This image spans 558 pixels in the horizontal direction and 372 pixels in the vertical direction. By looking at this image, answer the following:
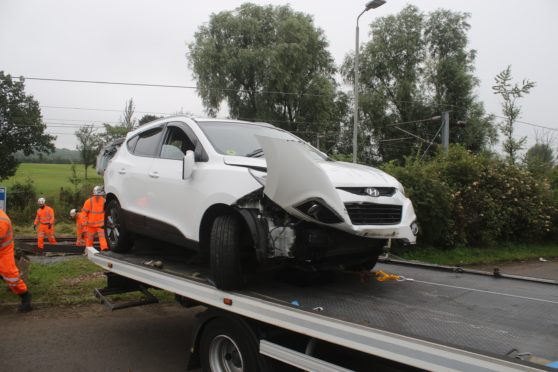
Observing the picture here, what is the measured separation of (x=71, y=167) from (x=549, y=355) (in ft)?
114

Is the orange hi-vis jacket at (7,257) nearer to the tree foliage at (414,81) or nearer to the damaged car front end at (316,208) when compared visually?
the damaged car front end at (316,208)

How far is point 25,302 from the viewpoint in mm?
6727

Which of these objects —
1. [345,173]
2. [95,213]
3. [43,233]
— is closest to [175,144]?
[345,173]

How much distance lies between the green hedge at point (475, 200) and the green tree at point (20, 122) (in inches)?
1691

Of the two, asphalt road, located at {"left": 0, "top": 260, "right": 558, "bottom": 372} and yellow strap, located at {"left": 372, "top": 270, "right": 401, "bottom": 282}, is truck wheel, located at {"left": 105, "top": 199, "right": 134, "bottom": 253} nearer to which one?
asphalt road, located at {"left": 0, "top": 260, "right": 558, "bottom": 372}

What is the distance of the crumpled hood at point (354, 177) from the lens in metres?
3.78

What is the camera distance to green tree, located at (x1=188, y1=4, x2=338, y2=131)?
29984 mm

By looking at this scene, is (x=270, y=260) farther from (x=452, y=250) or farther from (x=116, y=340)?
(x=452, y=250)

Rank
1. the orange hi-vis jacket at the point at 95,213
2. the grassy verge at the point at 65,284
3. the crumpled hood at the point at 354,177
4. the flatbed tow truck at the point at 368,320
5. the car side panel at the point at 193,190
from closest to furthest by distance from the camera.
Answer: the flatbed tow truck at the point at 368,320, the crumpled hood at the point at 354,177, the car side panel at the point at 193,190, the grassy verge at the point at 65,284, the orange hi-vis jacket at the point at 95,213

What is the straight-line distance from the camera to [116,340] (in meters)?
5.73

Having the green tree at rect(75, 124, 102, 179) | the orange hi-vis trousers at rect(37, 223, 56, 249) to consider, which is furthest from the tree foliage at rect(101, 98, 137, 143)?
the orange hi-vis trousers at rect(37, 223, 56, 249)

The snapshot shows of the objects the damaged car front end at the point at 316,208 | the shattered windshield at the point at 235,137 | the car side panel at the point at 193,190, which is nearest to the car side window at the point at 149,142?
the car side panel at the point at 193,190

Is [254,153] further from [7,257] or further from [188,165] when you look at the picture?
[7,257]

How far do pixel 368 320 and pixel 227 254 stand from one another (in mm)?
1282
